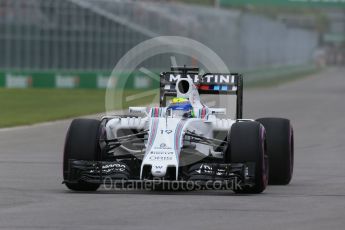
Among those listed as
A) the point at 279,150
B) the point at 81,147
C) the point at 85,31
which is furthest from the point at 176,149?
the point at 85,31

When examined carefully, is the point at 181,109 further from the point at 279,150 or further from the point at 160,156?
the point at 279,150

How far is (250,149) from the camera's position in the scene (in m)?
14.6

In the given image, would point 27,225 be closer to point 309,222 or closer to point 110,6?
point 309,222

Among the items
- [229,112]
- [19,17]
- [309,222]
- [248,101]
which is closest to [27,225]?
[309,222]

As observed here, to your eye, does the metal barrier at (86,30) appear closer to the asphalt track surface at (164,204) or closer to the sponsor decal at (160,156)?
the asphalt track surface at (164,204)

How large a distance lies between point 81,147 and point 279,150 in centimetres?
292

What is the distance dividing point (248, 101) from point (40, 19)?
20894mm

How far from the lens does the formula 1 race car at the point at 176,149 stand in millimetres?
14445

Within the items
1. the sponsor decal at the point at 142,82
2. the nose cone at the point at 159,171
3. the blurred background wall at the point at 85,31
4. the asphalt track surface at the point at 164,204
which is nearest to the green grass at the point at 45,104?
the sponsor decal at the point at 142,82

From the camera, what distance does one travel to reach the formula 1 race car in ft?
47.4

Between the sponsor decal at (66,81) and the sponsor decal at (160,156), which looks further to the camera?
the sponsor decal at (66,81)

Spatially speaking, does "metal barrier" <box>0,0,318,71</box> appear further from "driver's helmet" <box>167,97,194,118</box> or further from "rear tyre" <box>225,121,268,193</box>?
"rear tyre" <box>225,121,268,193</box>

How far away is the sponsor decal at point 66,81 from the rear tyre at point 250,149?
42.3 metres

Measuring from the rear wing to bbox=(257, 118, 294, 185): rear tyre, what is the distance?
68cm
